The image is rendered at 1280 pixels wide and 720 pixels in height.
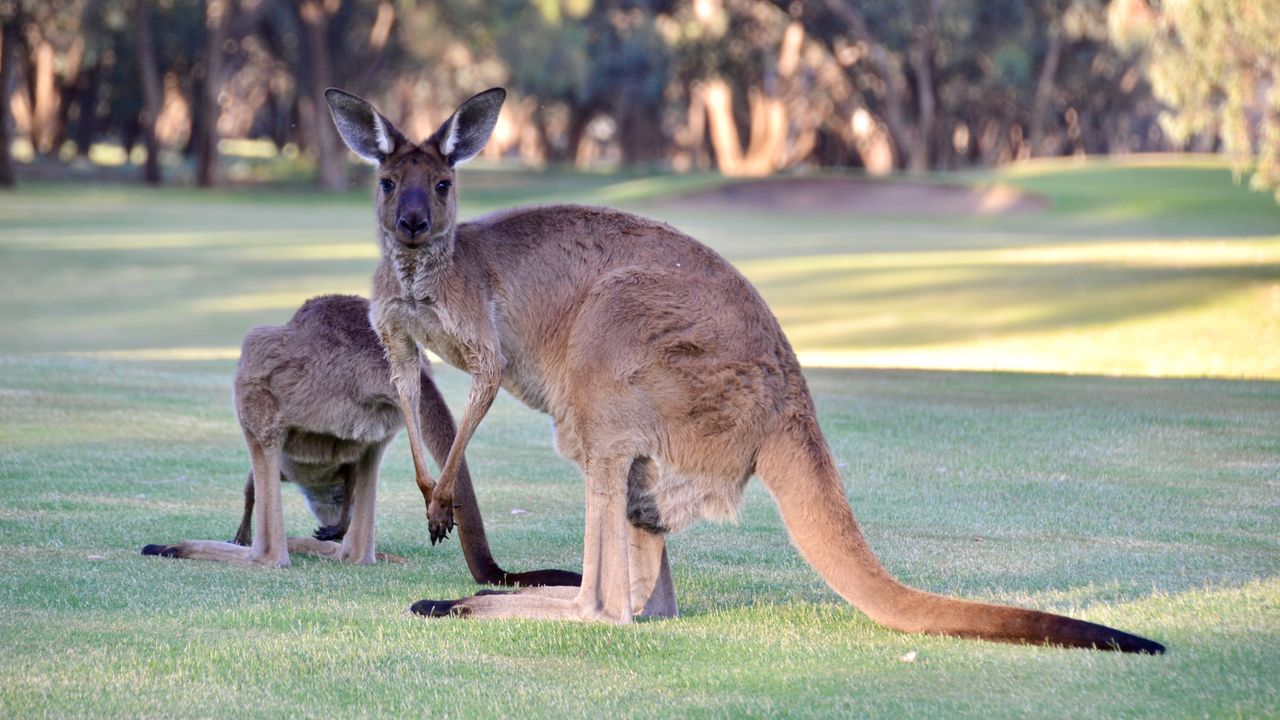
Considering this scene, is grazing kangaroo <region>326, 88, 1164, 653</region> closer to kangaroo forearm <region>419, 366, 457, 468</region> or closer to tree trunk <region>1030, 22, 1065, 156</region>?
kangaroo forearm <region>419, 366, 457, 468</region>

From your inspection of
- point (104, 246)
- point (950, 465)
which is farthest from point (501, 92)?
point (104, 246)

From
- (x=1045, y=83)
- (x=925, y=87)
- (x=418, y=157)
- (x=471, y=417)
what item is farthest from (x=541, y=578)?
(x=1045, y=83)

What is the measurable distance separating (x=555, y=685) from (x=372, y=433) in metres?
2.13

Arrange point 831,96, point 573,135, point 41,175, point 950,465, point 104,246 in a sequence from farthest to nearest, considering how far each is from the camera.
→ point 573,135 < point 831,96 < point 41,175 < point 104,246 < point 950,465

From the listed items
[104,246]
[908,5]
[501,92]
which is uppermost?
[908,5]

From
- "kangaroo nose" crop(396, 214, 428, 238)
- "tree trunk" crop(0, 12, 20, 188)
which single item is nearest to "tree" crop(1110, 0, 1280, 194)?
"kangaroo nose" crop(396, 214, 428, 238)

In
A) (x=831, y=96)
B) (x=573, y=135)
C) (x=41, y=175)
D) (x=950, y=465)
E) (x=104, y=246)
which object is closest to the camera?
(x=950, y=465)

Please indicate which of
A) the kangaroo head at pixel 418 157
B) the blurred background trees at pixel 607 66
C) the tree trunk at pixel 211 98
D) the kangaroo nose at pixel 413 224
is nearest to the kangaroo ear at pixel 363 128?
the kangaroo head at pixel 418 157

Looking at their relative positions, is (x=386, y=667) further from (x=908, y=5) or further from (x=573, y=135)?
(x=573, y=135)

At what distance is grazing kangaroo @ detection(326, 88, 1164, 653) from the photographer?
5.36 metres

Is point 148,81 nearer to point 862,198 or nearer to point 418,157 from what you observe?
point 862,198

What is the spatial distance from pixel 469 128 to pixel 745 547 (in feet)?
8.37

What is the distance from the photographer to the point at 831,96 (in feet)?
210

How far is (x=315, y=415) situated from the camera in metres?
6.57
